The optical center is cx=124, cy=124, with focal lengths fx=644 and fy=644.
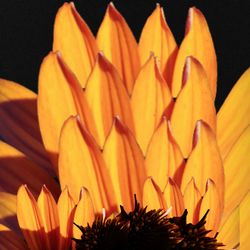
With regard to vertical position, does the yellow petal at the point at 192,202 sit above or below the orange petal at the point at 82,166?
below

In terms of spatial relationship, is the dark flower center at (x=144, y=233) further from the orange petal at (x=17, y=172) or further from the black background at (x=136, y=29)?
the black background at (x=136, y=29)

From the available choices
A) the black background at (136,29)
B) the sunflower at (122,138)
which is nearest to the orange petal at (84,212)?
the sunflower at (122,138)

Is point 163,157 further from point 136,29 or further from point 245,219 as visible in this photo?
point 136,29

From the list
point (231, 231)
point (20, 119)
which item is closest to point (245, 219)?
point (231, 231)

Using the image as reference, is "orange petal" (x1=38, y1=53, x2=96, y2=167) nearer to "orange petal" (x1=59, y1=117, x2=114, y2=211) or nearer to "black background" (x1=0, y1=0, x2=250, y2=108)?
"orange petal" (x1=59, y1=117, x2=114, y2=211)

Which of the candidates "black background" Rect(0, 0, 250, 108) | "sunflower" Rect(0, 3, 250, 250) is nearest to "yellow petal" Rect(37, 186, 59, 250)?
"sunflower" Rect(0, 3, 250, 250)
